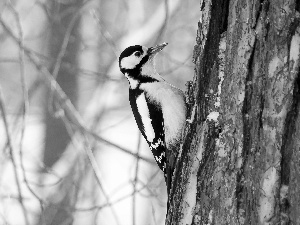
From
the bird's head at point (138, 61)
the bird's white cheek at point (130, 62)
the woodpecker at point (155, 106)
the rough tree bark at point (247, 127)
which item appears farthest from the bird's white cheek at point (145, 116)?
the rough tree bark at point (247, 127)

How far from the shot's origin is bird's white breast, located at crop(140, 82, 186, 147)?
3506 millimetres

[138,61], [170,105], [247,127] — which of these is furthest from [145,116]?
[247,127]

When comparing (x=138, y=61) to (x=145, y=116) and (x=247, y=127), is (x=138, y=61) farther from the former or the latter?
(x=247, y=127)

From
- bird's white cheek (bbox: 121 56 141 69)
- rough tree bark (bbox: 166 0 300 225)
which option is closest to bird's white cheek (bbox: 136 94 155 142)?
bird's white cheek (bbox: 121 56 141 69)

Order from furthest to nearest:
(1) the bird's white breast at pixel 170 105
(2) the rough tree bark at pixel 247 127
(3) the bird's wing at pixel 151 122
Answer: (3) the bird's wing at pixel 151 122, (1) the bird's white breast at pixel 170 105, (2) the rough tree bark at pixel 247 127

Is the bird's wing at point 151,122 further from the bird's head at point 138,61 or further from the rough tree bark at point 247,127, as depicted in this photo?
the rough tree bark at point 247,127

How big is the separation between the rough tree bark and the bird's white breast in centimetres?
88

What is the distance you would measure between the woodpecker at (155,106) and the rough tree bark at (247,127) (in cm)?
85

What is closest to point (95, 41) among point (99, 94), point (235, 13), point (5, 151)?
point (99, 94)

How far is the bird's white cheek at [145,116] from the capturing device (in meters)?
3.80

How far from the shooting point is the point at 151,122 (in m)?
3.80

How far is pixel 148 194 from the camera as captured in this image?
498 cm

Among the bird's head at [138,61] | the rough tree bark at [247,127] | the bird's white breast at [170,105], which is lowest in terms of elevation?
the rough tree bark at [247,127]

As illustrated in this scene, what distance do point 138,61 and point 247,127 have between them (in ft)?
6.43
